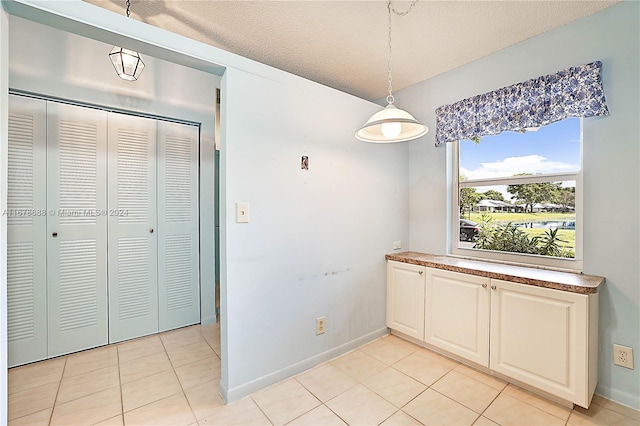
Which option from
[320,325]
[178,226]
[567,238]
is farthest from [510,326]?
[178,226]

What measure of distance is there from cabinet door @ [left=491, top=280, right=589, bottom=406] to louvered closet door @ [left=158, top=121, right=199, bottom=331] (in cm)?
279

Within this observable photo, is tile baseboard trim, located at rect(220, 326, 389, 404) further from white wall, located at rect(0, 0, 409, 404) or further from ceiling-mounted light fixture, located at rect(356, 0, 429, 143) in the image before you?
ceiling-mounted light fixture, located at rect(356, 0, 429, 143)

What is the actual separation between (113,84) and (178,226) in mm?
1393

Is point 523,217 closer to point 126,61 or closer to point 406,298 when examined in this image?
point 406,298

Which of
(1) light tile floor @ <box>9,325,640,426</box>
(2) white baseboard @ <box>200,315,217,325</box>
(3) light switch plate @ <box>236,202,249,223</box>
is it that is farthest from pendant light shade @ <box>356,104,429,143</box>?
(2) white baseboard @ <box>200,315,217,325</box>

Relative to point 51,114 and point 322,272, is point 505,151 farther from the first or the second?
point 51,114

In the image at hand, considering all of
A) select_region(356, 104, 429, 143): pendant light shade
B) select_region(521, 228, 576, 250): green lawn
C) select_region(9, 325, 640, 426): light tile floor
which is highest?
select_region(356, 104, 429, 143): pendant light shade

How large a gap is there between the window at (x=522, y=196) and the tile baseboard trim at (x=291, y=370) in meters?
1.22

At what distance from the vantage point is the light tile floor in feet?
5.53

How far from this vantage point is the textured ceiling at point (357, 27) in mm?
1861

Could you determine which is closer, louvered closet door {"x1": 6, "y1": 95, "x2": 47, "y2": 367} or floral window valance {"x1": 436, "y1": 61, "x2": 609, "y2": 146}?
floral window valance {"x1": 436, "y1": 61, "x2": 609, "y2": 146}

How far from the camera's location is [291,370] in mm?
2125

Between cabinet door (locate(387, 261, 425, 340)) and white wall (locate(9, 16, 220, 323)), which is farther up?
white wall (locate(9, 16, 220, 323))

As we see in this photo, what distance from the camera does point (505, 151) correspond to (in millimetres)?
2449
